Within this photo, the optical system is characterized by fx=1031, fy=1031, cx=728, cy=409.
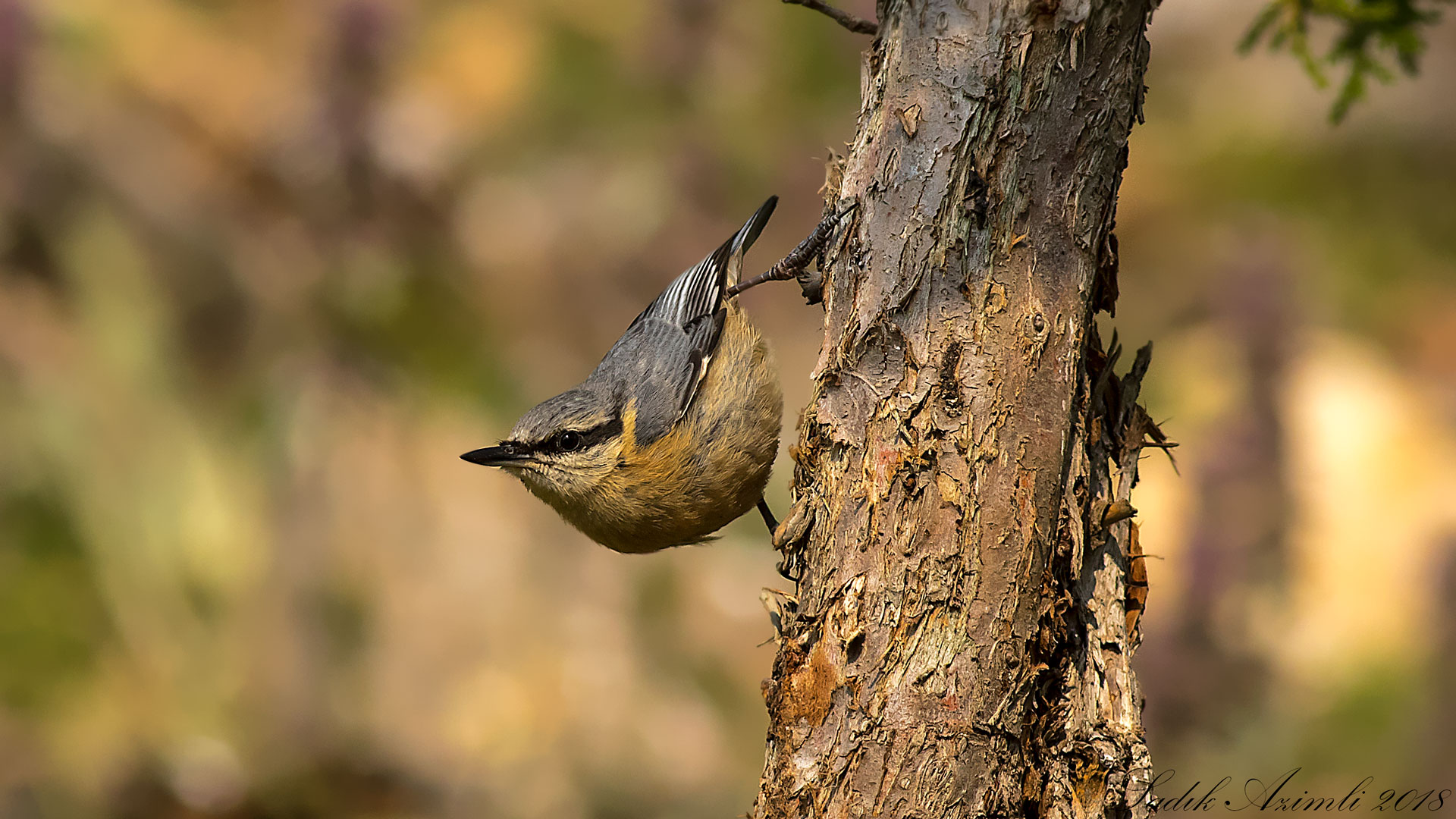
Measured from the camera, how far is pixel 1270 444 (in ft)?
17.2

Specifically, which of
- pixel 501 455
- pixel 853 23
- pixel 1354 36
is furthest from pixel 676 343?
pixel 1354 36

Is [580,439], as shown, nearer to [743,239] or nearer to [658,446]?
[658,446]

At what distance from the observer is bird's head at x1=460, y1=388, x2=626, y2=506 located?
3941 millimetres

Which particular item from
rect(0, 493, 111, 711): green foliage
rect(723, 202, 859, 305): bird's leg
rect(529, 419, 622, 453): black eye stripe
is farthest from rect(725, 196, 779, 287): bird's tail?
rect(0, 493, 111, 711): green foliage

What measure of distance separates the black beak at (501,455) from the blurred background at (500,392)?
3.11 metres

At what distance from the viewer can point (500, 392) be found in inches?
343

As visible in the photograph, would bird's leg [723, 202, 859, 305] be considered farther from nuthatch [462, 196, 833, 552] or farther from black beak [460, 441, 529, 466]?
black beak [460, 441, 529, 466]

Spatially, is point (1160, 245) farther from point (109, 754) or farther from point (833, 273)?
point (109, 754)

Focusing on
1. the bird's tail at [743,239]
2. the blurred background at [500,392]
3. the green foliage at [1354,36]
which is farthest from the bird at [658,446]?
the blurred background at [500,392]

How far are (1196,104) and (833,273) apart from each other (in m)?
8.31

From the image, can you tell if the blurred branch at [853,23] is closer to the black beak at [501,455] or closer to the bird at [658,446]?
the bird at [658,446]

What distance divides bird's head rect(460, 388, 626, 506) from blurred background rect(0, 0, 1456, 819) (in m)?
3.07

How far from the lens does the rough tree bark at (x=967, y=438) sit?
2344 millimetres

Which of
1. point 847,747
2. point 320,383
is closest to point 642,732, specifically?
point 320,383
